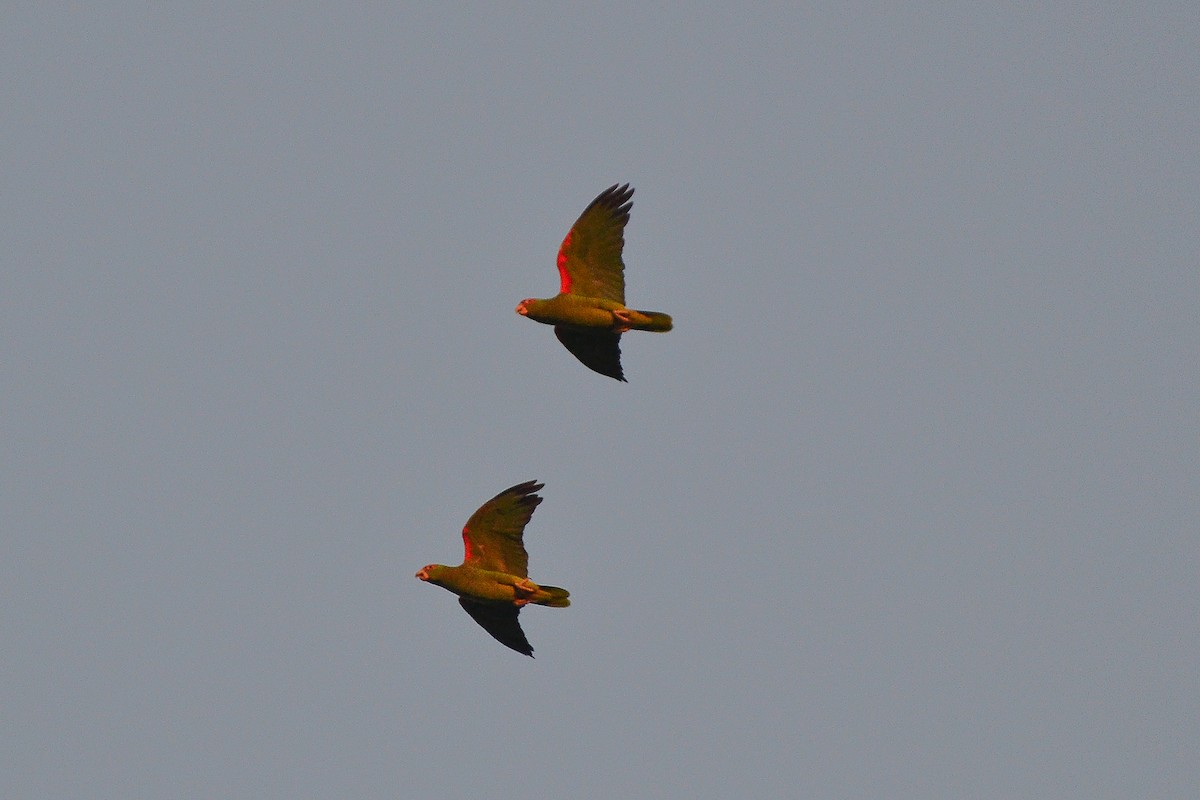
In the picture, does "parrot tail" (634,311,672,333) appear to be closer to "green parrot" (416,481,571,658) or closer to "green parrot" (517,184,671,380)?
"green parrot" (517,184,671,380)

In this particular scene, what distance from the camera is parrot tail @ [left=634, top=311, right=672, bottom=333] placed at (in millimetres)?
49812

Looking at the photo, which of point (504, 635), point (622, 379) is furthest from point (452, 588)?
point (622, 379)

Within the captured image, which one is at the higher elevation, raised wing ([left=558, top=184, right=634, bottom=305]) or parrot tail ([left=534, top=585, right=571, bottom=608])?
raised wing ([left=558, top=184, right=634, bottom=305])

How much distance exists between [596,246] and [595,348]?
196 centimetres

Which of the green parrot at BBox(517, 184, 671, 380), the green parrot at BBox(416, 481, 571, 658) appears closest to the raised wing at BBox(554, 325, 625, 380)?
the green parrot at BBox(517, 184, 671, 380)

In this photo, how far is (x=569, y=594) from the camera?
5009 cm

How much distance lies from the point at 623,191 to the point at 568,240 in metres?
1.29

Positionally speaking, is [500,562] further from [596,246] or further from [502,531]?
[596,246]

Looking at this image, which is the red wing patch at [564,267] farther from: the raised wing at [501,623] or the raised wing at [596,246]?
the raised wing at [501,623]

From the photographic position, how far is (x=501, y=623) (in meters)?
51.1

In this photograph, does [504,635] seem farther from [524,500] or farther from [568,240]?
[568,240]

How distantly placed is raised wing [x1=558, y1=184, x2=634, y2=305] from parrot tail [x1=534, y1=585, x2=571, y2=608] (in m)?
5.18

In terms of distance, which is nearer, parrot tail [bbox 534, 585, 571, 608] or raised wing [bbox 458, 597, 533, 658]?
parrot tail [bbox 534, 585, 571, 608]

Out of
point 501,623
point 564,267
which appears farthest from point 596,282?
point 501,623
